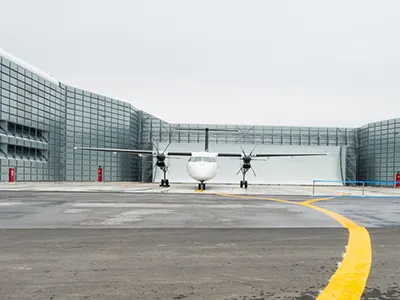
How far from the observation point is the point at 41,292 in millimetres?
3488

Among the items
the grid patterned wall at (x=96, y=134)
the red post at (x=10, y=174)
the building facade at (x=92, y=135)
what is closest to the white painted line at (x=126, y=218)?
the building facade at (x=92, y=135)

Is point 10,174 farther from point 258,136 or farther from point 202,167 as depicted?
point 258,136

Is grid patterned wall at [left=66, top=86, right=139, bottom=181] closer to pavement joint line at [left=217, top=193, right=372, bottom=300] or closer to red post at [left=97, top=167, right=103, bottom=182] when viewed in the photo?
red post at [left=97, top=167, right=103, bottom=182]

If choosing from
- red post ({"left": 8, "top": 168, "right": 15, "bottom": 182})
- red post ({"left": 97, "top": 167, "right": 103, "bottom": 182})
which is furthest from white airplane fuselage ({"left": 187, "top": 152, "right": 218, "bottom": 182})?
red post ({"left": 97, "top": 167, "right": 103, "bottom": 182})

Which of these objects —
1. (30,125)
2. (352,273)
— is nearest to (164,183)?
(30,125)

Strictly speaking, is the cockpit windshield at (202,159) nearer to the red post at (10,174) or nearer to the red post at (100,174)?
the red post at (10,174)

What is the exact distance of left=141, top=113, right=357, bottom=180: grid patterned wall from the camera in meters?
56.8

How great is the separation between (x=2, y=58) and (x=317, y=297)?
39312 mm

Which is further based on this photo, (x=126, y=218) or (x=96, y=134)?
(x=96, y=134)

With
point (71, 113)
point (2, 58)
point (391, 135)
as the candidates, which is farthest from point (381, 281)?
point (391, 135)

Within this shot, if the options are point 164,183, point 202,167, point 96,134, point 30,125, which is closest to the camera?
point 202,167

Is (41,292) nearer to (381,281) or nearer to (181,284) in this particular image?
(181,284)

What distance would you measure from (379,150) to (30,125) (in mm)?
43701

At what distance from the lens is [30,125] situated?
40.6 m
